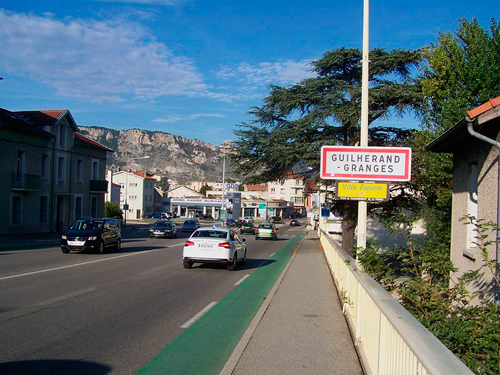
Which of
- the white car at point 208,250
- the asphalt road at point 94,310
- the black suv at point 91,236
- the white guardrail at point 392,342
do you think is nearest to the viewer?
the white guardrail at point 392,342

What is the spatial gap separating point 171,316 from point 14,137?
31.4 m

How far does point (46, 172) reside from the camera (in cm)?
4062

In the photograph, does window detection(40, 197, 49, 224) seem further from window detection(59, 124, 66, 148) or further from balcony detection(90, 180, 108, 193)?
balcony detection(90, 180, 108, 193)

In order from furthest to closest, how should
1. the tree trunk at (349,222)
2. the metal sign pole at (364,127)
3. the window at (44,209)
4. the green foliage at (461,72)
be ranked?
the window at (44,209) < the tree trunk at (349,222) < the green foliage at (461,72) < the metal sign pole at (364,127)

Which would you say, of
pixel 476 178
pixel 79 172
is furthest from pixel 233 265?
pixel 79 172

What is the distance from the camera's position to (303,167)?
26.4m

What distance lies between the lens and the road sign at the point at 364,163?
862cm

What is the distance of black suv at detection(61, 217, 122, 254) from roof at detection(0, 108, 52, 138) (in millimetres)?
14539

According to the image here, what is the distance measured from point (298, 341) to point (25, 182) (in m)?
33.9

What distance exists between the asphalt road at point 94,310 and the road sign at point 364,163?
12.6 feet

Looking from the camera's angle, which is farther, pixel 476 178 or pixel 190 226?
pixel 190 226

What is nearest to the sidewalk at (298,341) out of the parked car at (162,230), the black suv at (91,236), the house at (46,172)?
the black suv at (91,236)

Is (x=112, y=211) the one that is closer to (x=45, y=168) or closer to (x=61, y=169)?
(x=61, y=169)

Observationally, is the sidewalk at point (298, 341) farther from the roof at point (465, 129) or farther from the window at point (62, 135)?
the window at point (62, 135)
